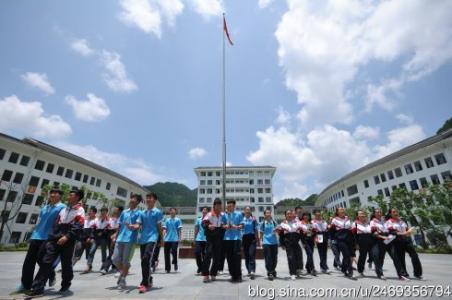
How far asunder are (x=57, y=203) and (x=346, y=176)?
53381mm

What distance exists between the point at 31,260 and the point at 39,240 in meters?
0.37

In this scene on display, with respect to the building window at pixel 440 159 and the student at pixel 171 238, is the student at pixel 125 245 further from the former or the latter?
the building window at pixel 440 159

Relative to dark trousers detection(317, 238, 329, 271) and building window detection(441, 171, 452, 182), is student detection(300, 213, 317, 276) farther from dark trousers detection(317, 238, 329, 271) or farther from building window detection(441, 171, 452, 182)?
building window detection(441, 171, 452, 182)

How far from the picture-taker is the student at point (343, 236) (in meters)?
6.50

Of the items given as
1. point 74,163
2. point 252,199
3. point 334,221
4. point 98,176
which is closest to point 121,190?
point 98,176

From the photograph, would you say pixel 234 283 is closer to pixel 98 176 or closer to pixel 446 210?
pixel 446 210

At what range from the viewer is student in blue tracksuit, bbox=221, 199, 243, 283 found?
5547mm

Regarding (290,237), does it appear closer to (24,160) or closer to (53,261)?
(53,261)

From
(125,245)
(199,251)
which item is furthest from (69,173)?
(125,245)

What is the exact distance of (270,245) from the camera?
6.49m

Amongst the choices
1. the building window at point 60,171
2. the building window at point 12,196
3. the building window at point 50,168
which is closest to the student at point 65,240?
the building window at point 12,196

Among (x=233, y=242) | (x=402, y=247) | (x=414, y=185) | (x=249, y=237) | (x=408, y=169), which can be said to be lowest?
(x=402, y=247)

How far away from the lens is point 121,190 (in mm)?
52750

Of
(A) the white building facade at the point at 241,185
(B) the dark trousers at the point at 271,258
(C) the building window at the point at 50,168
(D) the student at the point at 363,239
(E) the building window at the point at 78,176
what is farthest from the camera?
(A) the white building facade at the point at 241,185
